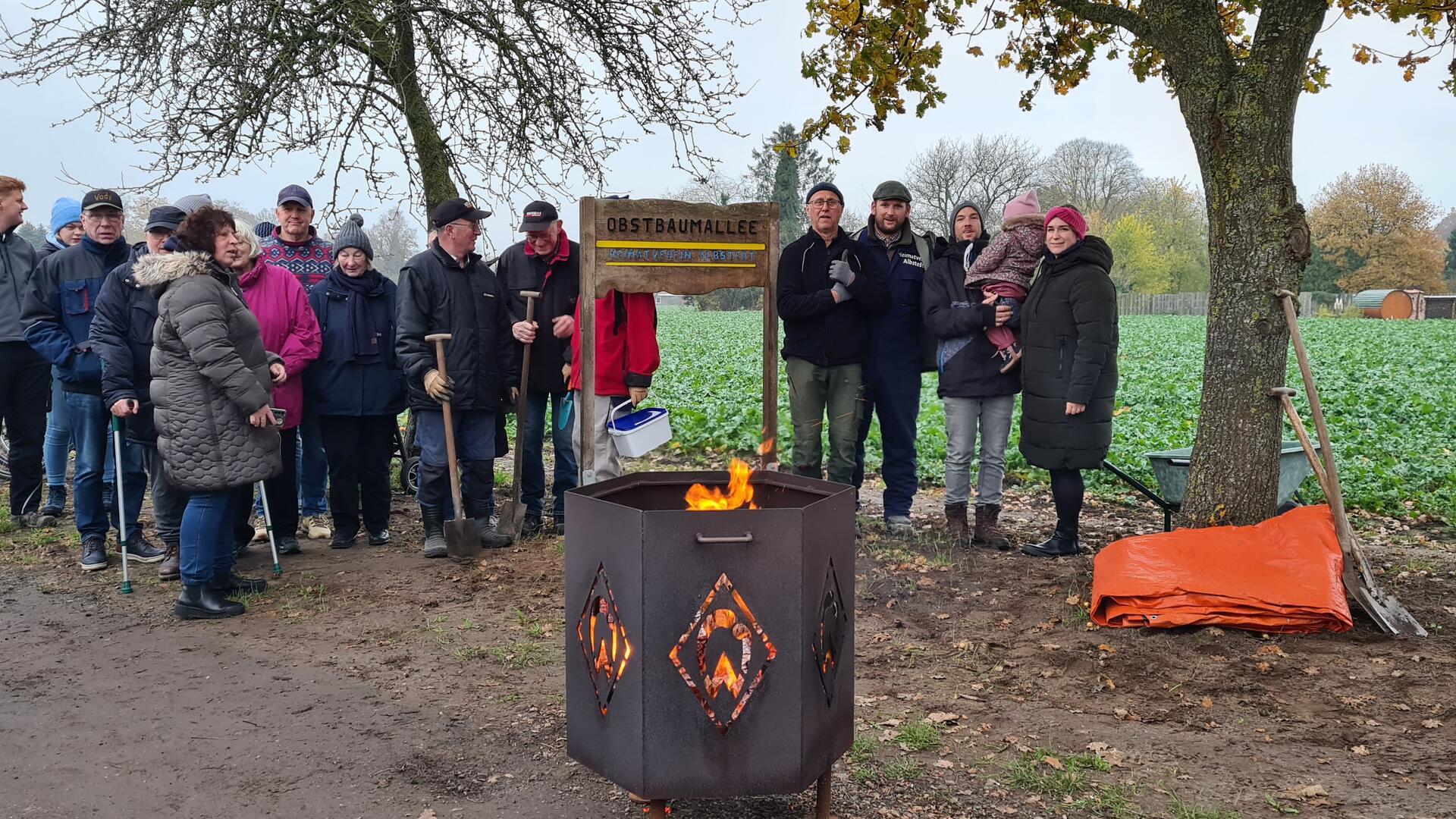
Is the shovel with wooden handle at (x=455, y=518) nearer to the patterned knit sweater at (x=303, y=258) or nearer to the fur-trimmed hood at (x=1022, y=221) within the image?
the patterned knit sweater at (x=303, y=258)

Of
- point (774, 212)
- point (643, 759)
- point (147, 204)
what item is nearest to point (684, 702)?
point (643, 759)

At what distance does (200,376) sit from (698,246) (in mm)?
2568

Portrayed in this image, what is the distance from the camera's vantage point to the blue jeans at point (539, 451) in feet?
23.1

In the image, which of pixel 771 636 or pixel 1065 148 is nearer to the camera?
pixel 771 636

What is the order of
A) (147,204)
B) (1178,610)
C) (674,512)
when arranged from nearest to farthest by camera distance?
(674,512), (1178,610), (147,204)

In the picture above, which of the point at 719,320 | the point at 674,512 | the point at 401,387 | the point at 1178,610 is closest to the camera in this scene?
the point at 674,512

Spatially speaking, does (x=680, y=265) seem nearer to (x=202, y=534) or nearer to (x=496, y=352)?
(x=496, y=352)

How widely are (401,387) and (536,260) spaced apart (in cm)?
122

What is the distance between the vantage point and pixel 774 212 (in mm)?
5047

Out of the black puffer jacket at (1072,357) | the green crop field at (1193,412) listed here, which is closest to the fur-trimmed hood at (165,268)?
the black puffer jacket at (1072,357)

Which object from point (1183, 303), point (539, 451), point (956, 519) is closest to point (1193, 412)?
point (956, 519)

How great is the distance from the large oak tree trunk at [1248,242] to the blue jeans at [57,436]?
23.5 feet

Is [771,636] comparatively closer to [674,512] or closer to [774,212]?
[674,512]

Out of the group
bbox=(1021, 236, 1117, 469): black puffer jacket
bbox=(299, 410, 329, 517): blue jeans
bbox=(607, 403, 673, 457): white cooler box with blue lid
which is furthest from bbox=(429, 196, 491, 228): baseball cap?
bbox=(1021, 236, 1117, 469): black puffer jacket
